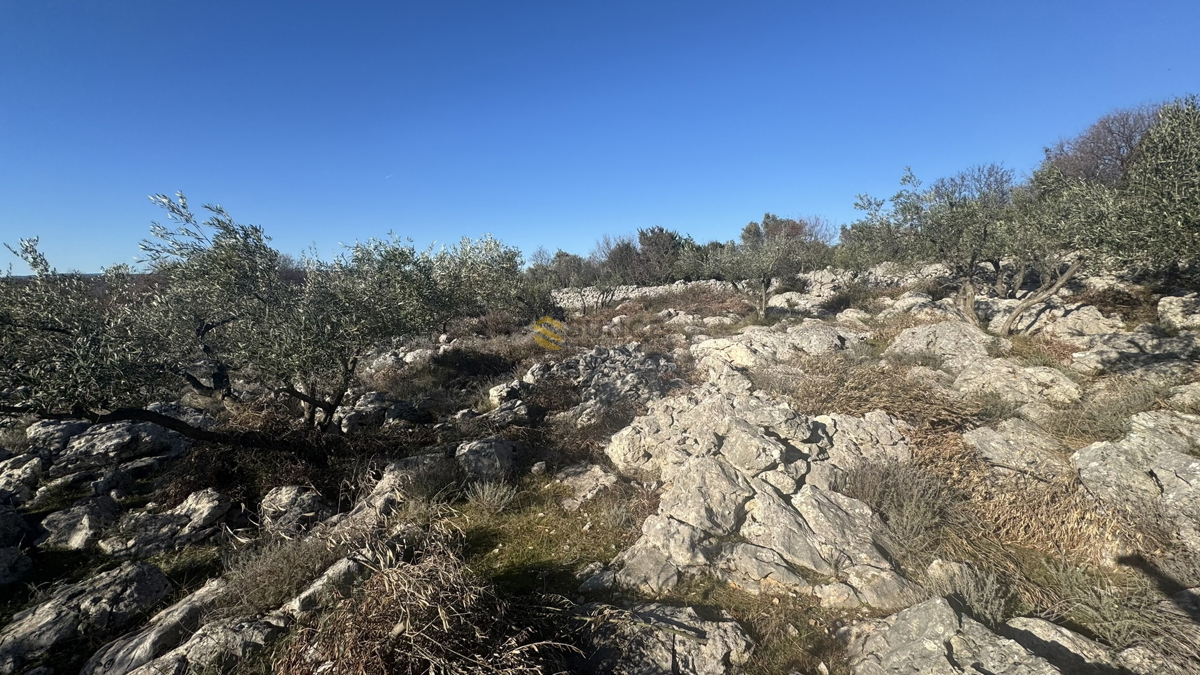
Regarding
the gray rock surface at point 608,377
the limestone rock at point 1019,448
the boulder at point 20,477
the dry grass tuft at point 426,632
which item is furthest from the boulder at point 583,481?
the boulder at point 20,477

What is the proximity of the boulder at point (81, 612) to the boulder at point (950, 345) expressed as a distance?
15.1 m

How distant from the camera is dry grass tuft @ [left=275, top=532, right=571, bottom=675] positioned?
3604 millimetres

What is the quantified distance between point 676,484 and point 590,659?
278 cm

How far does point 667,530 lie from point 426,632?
3.08m

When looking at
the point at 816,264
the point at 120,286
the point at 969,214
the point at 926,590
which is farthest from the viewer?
the point at 816,264

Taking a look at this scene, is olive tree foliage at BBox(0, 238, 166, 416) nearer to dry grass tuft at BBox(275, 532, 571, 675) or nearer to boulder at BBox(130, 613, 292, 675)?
boulder at BBox(130, 613, 292, 675)

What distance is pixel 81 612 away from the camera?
5.29 m

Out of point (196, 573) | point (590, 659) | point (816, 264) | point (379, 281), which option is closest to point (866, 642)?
point (590, 659)

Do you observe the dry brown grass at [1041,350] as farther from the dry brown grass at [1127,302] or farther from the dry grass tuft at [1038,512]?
the dry grass tuft at [1038,512]

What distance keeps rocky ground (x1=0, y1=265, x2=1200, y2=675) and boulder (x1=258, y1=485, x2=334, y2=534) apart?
1.9 inches

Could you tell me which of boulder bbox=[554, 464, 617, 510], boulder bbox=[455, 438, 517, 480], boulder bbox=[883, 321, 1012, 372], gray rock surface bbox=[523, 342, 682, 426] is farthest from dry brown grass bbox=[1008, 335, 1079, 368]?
boulder bbox=[455, 438, 517, 480]

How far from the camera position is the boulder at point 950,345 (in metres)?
10.9

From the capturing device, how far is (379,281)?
12242mm

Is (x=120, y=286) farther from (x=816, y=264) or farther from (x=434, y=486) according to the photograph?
(x=816, y=264)
